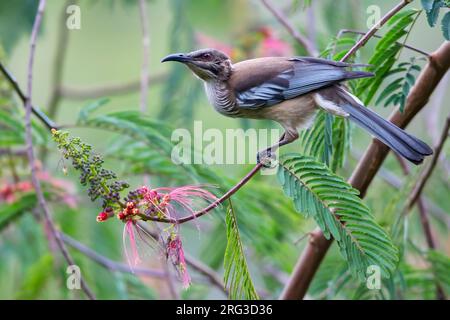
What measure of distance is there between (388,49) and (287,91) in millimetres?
543

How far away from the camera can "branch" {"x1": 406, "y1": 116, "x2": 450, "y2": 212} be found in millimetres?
3289

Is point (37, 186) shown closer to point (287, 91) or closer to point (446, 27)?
point (287, 91)

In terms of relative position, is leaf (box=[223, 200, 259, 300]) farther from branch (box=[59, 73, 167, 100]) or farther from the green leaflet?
branch (box=[59, 73, 167, 100])

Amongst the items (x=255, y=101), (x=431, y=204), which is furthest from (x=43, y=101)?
(x=255, y=101)

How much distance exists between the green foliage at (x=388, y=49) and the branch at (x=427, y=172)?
457 mm

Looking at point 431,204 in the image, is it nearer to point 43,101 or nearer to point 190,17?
point 190,17

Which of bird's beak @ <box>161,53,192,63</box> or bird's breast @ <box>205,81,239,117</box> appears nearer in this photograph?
bird's beak @ <box>161,53,192,63</box>

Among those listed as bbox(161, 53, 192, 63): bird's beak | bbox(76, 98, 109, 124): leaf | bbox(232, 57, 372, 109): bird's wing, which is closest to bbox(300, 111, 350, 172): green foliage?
bbox(232, 57, 372, 109): bird's wing

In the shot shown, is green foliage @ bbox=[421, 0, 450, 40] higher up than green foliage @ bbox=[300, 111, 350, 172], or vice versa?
green foliage @ bbox=[421, 0, 450, 40]

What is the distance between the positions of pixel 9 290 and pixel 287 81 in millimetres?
3619

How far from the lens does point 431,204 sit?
567cm

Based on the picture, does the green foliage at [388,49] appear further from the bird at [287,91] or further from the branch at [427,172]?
the branch at [427,172]

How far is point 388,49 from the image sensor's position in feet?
9.34

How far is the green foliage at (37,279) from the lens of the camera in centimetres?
405
